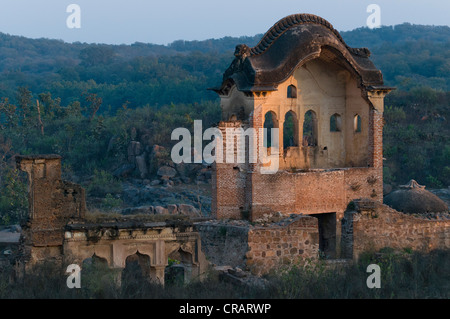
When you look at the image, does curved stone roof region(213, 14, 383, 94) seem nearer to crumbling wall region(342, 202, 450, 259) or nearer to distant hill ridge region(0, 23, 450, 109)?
crumbling wall region(342, 202, 450, 259)

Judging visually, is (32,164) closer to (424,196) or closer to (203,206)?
(424,196)

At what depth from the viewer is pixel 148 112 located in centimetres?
4272

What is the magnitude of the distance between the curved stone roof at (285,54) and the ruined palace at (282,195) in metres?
0.03

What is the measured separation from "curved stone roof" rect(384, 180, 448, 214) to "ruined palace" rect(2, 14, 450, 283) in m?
0.04

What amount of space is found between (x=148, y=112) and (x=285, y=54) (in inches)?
965

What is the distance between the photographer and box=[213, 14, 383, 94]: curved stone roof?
18.6 meters

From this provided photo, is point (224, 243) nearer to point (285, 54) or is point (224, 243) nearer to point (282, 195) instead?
point (282, 195)

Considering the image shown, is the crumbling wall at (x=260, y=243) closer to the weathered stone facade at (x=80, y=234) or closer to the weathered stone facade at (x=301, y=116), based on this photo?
the weathered stone facade at (x=301, y=116)

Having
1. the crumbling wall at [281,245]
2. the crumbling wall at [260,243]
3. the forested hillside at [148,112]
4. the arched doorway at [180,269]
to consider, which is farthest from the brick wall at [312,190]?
the forested hillside at [148,112]

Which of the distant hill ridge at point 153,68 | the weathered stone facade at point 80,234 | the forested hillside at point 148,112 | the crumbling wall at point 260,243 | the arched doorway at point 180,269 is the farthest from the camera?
the distant hill ridge at point 153,68

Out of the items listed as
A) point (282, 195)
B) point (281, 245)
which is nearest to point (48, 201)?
point (281, 245)

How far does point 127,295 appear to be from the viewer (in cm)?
1387

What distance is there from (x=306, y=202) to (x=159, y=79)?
43.8 metres

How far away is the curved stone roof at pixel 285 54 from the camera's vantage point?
18.6 metres
